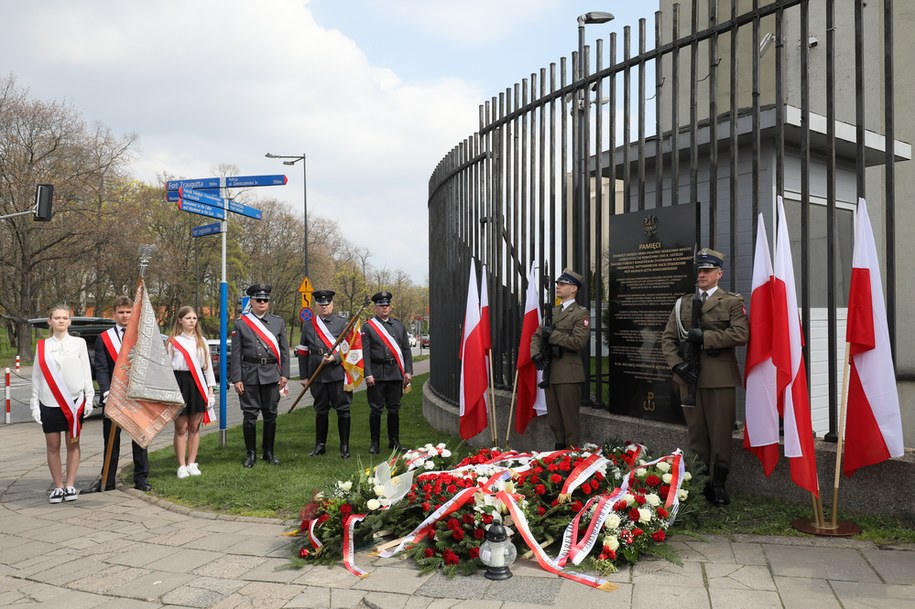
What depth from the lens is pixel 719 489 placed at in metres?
5.19

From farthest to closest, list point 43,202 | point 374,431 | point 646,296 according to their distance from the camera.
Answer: point 43,202
point 374,431
point 646,296

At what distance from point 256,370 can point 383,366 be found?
4.54ft

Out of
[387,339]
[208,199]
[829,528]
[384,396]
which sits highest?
[208,199]

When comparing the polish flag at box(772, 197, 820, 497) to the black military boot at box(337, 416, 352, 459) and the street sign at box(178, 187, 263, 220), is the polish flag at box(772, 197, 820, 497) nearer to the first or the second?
the black military boot at box(337, 416, 352, 459)

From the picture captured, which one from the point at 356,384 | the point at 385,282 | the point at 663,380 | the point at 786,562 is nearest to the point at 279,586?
the point at 786,562

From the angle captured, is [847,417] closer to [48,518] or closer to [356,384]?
[356,384]

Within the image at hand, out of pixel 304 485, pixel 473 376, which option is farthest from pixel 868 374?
pixel 304 485

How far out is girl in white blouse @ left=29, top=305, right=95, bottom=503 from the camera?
624 centimetres

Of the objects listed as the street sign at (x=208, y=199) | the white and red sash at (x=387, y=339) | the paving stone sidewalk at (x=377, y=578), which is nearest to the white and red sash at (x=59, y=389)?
the paving stone sidewalk at (x=377, y=578)

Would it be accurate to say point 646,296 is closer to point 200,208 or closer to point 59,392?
point 59,392

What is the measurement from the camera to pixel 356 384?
8.43 meters

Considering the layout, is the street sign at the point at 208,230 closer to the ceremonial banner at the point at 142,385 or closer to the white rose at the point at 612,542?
the ceremonial banner at the point at 142,385

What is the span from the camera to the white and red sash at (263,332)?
25.1 feet

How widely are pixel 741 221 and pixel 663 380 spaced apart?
310 cm
